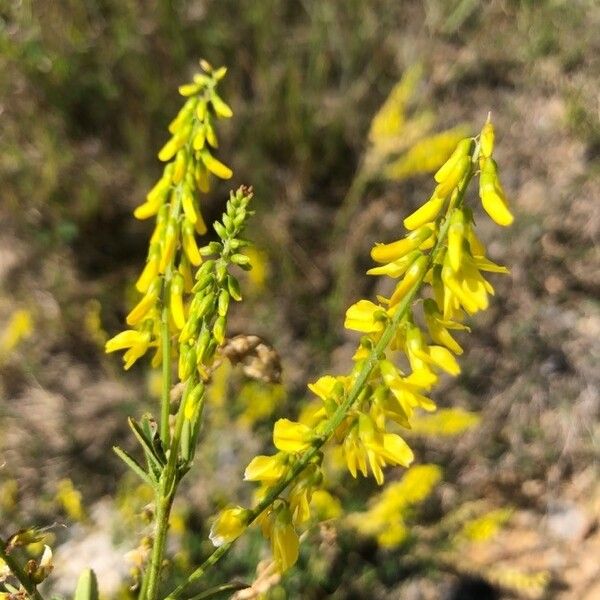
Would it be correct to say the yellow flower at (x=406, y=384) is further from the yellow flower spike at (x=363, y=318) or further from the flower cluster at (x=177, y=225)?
the flower cluster at (x=177, y=225)

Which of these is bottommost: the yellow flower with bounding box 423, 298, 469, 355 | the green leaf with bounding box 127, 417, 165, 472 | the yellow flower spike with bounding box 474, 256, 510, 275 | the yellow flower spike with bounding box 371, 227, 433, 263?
the green leaf with bounding box 127, 417, 165, 472

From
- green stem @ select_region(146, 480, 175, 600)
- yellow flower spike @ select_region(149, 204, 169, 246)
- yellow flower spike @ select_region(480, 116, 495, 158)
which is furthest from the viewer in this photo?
yellow flower spike @ select_region(149, 204, 169, 246)

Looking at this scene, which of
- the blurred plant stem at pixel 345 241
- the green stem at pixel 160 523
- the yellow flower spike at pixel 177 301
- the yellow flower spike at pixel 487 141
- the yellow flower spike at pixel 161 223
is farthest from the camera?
the blurred plant stem at pixel 345 241

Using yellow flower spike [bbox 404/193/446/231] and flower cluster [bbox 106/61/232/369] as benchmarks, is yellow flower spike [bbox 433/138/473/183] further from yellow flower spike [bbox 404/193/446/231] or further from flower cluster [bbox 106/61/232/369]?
flower cluster [bbox 106/61/232/369]

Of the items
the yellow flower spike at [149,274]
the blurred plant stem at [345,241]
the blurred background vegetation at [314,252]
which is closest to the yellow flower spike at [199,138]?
the yellow flower spike at [149,274]

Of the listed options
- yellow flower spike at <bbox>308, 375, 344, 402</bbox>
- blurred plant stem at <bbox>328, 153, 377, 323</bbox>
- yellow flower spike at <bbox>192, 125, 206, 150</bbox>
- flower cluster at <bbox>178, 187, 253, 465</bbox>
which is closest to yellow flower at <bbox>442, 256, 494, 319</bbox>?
yellow flower spike at <bbox>308, 375, 344, 402</bbox>

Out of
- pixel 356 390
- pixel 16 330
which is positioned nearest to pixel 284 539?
pixel 356 390

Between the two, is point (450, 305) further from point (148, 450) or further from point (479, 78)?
point (479, 78)
